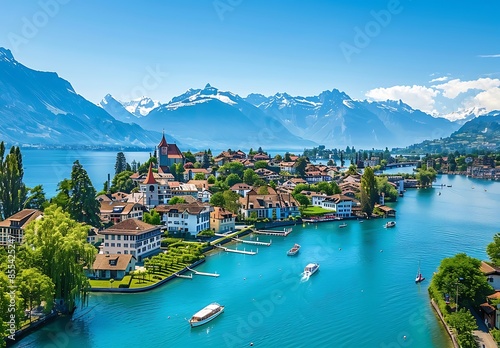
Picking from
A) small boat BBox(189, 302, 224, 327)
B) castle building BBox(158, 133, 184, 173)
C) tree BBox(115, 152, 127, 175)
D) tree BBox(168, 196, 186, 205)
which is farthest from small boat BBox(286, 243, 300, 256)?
tree BBox(115, 152, 127, 175)

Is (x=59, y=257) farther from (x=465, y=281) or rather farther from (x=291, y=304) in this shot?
(x=465, y=281)

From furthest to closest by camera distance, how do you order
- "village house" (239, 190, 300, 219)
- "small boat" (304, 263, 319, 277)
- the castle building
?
the castle building, "village house" (239, 190, 300, 219), "small boat" (304, 263, 319, 277)

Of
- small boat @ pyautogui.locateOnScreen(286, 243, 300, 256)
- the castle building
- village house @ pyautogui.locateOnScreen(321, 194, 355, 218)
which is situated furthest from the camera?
the castle building

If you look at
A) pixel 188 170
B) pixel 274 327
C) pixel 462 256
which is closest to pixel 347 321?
pixel 274 327

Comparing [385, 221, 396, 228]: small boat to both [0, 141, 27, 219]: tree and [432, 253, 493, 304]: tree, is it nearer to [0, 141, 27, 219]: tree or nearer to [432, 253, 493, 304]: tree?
[432, 253, 493, 304]: tree

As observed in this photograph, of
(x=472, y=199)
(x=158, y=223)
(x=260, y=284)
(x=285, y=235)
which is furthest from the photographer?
(x=472, y=199)

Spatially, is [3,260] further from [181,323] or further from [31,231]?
[181,323]
